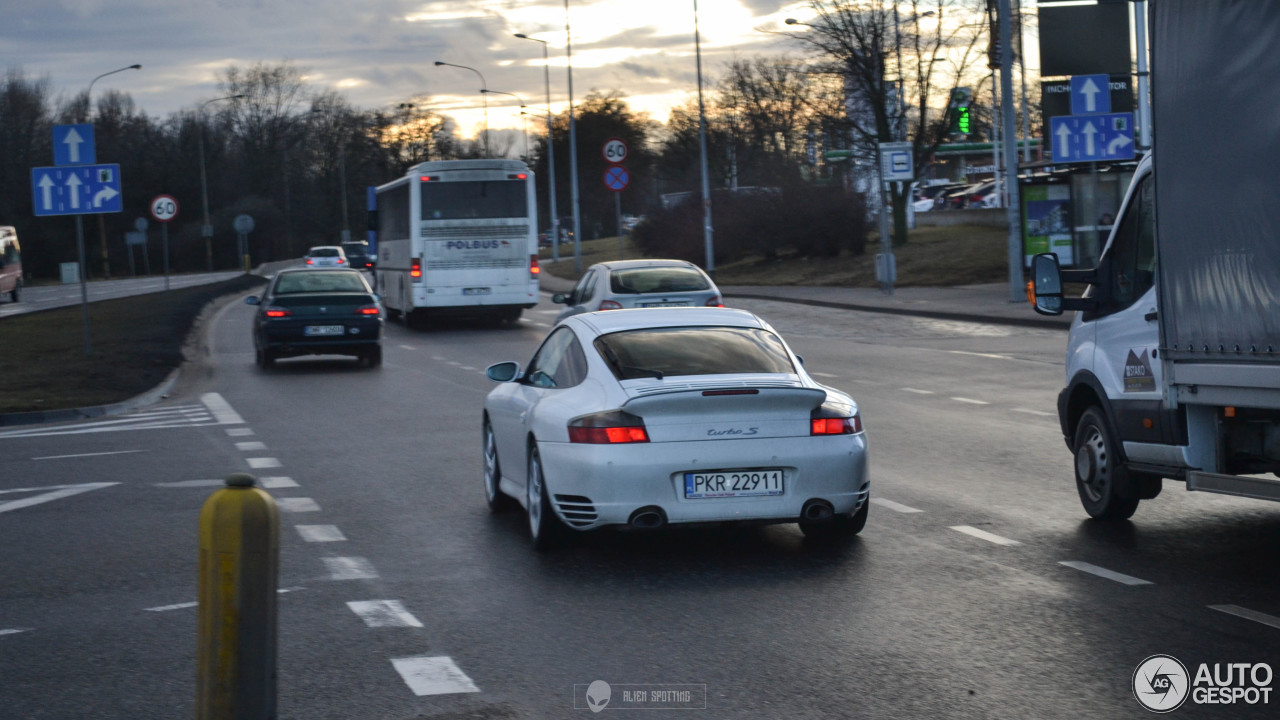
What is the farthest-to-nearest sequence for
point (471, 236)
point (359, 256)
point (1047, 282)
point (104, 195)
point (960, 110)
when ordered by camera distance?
point (359, 256), point (960, 110), point (471, 236), point (104, 195), point (1047, 282)

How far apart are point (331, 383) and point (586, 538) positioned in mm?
12728

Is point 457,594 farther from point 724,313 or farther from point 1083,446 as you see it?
point 1083,446

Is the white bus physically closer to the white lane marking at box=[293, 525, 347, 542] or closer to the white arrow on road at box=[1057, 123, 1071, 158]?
the white arrow on road at box=[1057, 123, 1071, 158]

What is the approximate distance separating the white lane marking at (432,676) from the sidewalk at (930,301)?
21.8 metres

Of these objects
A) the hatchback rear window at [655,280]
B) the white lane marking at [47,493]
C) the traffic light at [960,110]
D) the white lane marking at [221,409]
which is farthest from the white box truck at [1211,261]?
the traffic light at [960,110]

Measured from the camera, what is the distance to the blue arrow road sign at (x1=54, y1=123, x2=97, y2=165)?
2238 cm

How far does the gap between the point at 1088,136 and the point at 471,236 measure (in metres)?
12.5

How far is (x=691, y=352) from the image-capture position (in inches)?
331

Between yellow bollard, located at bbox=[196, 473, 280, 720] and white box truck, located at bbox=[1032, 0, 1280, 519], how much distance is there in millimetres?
4171

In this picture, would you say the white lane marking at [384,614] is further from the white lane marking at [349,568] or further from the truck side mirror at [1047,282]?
the truck side mirror at [1047,282]

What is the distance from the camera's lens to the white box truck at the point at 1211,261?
642 centimetres

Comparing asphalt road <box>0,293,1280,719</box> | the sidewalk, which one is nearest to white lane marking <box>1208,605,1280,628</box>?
asphalt road <box>0,293,1280,719</box>

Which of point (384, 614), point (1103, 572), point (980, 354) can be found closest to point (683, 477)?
point (384, 614)

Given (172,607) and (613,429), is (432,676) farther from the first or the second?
(613,429)
